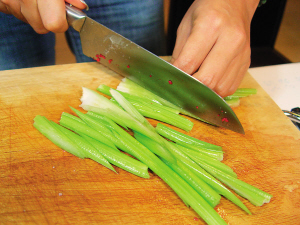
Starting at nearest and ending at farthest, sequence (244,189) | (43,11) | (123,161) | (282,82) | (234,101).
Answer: (244,189) < (123,161) < (43,11) < (234,101) < (282,82)

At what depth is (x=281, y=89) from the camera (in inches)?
101

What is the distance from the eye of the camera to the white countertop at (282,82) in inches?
97.2

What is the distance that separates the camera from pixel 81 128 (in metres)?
1.80

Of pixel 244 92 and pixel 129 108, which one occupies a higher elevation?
pixel 244 92

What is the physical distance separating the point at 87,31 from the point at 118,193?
139 cm

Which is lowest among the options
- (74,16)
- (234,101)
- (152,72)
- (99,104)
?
(99,104)

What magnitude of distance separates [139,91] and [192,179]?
0.97m

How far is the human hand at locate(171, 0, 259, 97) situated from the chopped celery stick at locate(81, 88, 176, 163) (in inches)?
23.0

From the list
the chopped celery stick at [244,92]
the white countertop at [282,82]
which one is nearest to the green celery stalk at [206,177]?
the chopped celery stick at [244,92]

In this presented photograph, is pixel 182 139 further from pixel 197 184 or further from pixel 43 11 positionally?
pixel 43 11

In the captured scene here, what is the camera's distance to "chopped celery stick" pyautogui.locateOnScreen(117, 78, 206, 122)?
2.10 meters

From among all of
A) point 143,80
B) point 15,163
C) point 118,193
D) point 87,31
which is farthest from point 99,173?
point 87,31

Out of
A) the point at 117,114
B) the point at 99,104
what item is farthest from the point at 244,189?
the point at 99,104

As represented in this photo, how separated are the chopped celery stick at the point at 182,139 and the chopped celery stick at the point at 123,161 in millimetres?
338
